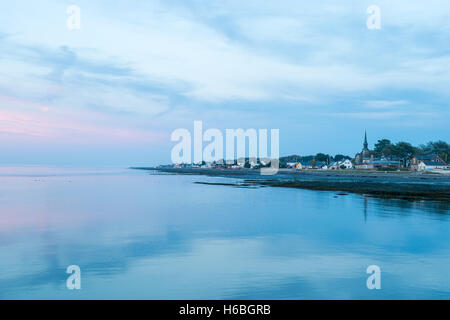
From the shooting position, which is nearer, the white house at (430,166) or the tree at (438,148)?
the white house at (430,166)

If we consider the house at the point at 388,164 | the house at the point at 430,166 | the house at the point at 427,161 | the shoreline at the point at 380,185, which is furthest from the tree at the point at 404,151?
the shoreline at the point at 380,185

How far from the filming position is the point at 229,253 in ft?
49.0

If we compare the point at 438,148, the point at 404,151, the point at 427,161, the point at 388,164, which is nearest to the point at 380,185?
the point at 388,164

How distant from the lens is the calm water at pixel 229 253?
10695mm

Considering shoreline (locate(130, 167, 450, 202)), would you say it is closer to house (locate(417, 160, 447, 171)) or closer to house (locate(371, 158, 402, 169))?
house (locate(417, 160, 447, 171))

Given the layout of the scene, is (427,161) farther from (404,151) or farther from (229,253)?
(229,253)

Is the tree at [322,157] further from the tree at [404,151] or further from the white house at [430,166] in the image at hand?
the white house at [430,166]

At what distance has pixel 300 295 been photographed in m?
10.2

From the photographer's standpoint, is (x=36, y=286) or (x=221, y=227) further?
A: (x=221, y=227)

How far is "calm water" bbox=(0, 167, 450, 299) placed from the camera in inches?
421

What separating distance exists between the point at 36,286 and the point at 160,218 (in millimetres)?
14084
